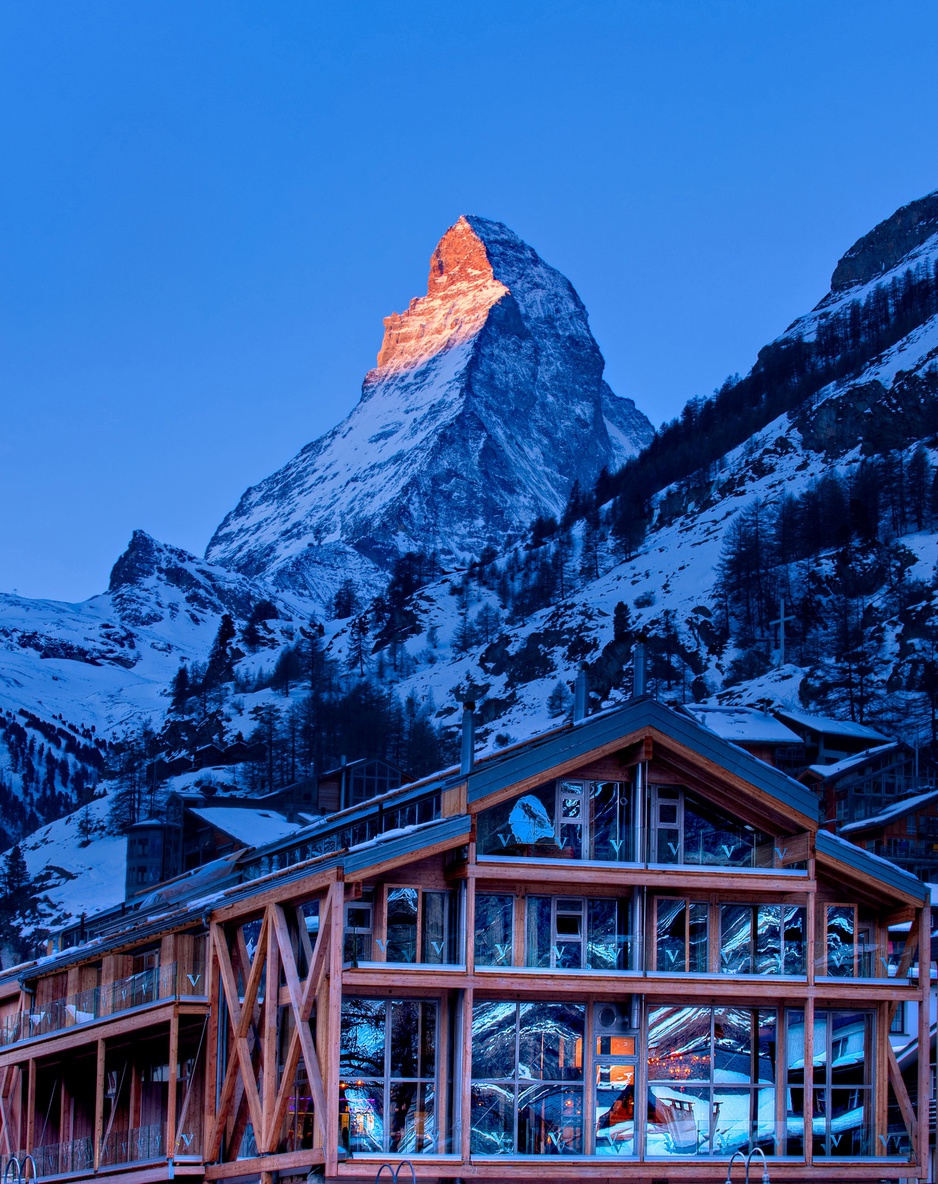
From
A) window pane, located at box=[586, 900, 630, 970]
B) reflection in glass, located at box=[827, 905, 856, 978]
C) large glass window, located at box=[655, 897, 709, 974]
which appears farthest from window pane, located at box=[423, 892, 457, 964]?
reflection in glass, located at box=[827, 905, 856, 978]

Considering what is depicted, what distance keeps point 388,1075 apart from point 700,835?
347 inches

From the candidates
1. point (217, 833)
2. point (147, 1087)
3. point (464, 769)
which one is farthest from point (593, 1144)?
point (217, 833)

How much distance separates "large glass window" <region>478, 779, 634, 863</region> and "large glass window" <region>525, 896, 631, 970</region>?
3.63 ft

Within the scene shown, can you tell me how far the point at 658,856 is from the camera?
139 ft

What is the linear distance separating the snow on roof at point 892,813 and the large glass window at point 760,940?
73.6 m

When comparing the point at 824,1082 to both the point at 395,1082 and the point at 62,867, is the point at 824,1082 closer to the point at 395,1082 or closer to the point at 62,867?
the point at 395,1082

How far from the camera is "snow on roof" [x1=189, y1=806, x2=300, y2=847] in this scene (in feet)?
385

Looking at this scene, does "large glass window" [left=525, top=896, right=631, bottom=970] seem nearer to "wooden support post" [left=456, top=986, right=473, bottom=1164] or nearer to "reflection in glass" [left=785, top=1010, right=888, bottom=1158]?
"wooden support post" [left=456, top=986, right=473, bottom=1164]

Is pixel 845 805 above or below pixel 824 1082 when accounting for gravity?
above

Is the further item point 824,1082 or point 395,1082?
point 824,1082

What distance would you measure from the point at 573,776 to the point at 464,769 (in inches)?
109

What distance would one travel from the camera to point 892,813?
11919 cm

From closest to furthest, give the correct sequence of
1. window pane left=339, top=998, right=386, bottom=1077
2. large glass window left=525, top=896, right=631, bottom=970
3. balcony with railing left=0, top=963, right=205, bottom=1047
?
window pane left=339, top=998, right=386, bottom=1077 < large glass window left=525, top=896, right=631, bottom=970 < balcony with railing left=0, top=963, right=205, bottom=1047

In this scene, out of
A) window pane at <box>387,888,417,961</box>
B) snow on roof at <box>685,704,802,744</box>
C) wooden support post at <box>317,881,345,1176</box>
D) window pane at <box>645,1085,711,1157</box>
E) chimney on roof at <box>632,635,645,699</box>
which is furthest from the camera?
snow on roof at <box>685,704,802,744</box>
